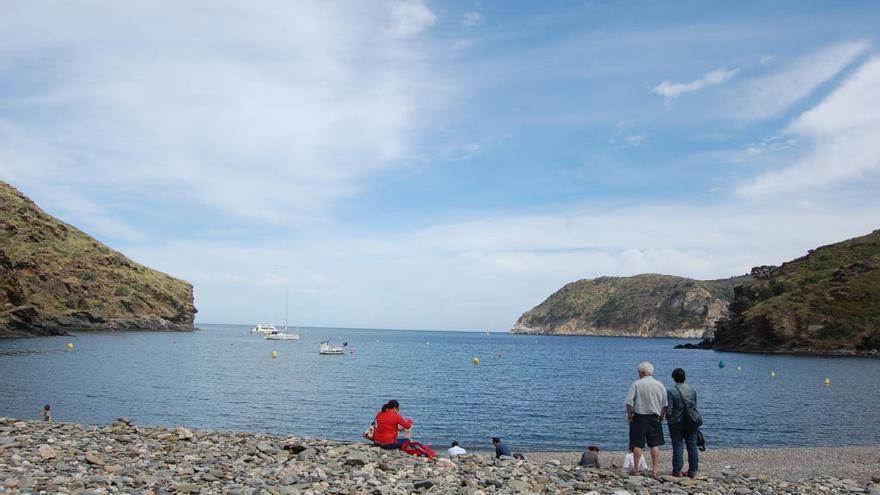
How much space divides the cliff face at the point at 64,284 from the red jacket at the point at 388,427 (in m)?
112

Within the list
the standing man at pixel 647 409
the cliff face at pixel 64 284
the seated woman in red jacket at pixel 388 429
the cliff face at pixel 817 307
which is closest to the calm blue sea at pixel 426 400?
the seated woman in red jacket at pixel 388 429

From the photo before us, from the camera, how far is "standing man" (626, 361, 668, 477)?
49.6 feet

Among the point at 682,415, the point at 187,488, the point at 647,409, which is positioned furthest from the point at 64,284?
the point at 682,415

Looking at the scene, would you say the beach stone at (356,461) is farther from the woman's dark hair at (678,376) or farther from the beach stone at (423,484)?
the woman's dark hair at (678,376)

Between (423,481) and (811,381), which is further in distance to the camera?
(811,381)

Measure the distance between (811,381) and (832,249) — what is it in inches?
4420

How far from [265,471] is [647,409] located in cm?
897

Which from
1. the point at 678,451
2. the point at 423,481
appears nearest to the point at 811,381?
the point at 678,451

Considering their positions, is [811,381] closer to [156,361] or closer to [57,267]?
[156,361]

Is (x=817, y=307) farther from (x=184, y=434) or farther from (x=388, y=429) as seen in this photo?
(x=184, y=434)

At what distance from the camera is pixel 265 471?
13.7 meters

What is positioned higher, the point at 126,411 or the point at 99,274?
the point at 99,274

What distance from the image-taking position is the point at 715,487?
14773 millimetres

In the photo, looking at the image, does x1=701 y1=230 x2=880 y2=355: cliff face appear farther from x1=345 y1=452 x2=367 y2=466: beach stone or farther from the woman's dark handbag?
x1=345 y1=452 x2=367 y2=466: beach stone
